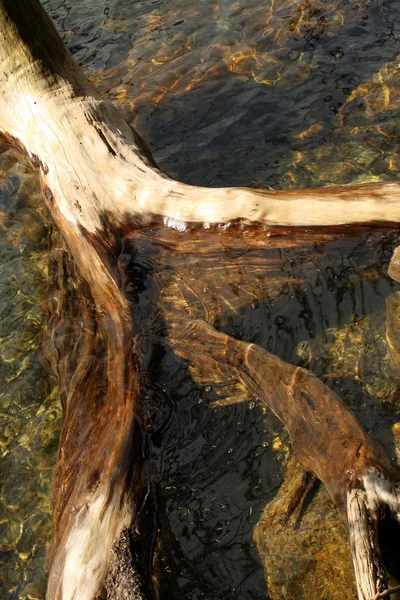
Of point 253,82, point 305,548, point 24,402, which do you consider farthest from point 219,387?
point 253,82

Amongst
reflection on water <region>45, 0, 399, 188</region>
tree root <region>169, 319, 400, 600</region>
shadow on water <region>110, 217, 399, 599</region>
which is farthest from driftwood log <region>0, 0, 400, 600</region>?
reflection on water <region>45, 0, 399, 188</region>

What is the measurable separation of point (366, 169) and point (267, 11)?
3991 millimetres

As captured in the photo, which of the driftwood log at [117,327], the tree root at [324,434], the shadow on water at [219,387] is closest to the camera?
the tree root at [324,434]

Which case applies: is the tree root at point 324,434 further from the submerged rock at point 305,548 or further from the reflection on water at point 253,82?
the reflection on water at point 253,82

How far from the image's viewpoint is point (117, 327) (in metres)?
4.45

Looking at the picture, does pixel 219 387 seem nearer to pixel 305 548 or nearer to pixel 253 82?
pixel 305 548

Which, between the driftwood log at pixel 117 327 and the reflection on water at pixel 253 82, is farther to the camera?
the reflection on water at pixel 253 82

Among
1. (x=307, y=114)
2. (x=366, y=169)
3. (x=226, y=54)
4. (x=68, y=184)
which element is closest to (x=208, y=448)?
(x=68, y=184)

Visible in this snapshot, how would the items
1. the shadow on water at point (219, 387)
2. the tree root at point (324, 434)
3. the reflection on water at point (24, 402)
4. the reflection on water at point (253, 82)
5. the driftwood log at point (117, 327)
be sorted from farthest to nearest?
the reflection on water at point (253, 82) → the reflection on water at point (24, 402) → the shadow on water at point (219, 387) → the driftwood log at point (117, 327) → the tree root at point (324, 434)

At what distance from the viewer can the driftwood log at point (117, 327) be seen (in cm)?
315

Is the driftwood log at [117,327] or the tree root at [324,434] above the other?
the driftwood log at [117,327]

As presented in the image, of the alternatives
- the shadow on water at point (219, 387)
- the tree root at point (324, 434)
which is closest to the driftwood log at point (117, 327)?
the tree root at point (324, 434)

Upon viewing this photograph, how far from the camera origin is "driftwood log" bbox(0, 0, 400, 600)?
315cm

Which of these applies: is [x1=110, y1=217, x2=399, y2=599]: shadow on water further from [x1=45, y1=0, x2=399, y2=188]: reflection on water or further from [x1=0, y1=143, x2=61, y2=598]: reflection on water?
[x1=45, y1=0, x2=399, y2=188]: reflection on water
